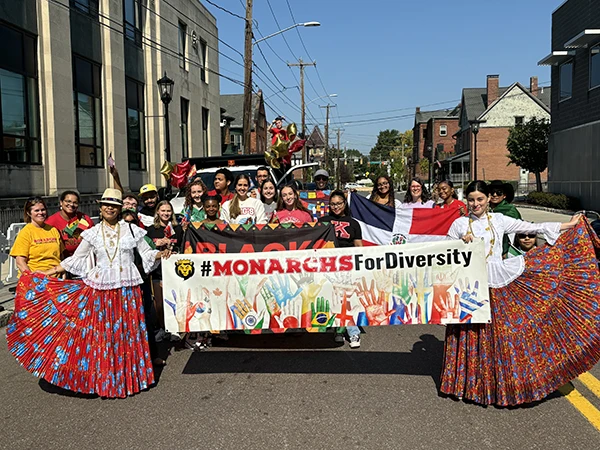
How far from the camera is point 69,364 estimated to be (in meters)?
4.67

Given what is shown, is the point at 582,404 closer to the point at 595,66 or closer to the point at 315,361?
the point at 315,361

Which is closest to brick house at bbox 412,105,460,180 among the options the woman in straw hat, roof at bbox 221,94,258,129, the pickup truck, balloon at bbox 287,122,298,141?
roof at bbox 221,94,258,129

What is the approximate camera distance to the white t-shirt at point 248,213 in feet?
22.7

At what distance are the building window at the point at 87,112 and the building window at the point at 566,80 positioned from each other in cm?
2148

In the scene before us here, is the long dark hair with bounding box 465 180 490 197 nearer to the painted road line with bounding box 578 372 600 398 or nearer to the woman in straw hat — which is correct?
the painted road line with bounding box 578 372 600 398

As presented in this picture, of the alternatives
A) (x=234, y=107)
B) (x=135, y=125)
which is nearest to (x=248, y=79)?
(x=135, y=125)

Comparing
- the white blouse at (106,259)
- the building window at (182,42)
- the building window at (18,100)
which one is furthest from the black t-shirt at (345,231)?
the building window at (182,42)

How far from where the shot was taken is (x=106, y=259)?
4.77 m

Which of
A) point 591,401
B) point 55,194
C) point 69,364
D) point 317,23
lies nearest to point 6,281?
point 69,364

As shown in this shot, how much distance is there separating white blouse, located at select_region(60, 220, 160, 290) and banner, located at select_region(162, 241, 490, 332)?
12.9 inches

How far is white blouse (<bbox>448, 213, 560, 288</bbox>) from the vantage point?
14.6 feet

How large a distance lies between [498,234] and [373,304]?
48.0 inches

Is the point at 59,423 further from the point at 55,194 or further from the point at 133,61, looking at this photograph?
the point at 133,61

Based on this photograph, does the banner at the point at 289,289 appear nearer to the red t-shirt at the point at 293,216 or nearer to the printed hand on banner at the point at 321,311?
the printed hand on banner at the point at 321,311
